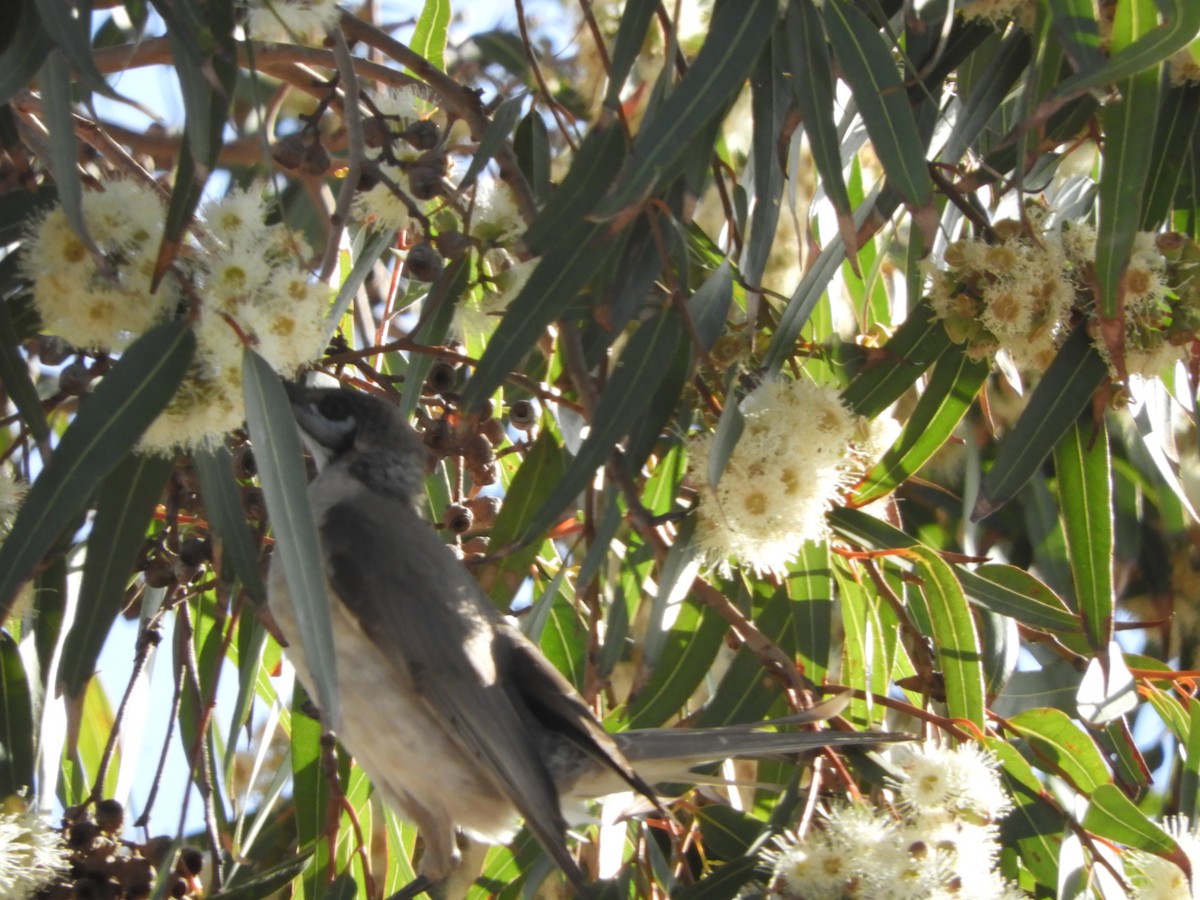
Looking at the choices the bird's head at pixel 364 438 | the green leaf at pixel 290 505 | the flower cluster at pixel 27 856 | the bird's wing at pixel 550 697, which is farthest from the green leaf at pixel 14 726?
the green leaf at pixel 290 505

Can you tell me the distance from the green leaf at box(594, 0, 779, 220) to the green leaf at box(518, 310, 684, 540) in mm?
298

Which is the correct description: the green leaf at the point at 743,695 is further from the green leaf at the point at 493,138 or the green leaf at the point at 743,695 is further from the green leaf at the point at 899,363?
the green leaf at the point at 493,138

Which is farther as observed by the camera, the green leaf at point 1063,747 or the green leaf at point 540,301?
the green leaf at point 1063,747

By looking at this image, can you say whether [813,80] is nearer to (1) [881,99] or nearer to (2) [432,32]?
(1) [881,99]

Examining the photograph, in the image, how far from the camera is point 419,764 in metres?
2.85

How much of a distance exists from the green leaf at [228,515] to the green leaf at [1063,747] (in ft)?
4.59

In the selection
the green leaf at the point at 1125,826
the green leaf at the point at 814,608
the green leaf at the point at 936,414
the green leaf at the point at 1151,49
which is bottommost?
the green leaf at the point at 1125,826

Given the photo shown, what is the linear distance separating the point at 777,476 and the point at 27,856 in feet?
4.23

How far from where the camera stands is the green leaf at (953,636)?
2.58 m

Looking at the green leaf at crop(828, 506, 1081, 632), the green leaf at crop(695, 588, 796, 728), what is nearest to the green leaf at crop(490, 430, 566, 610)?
the green leaf at crop(695, 588, 796, 728)

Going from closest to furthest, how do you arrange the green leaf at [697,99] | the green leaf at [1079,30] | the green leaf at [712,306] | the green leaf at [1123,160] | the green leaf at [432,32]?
the green leaf at [697,99] < the green leaf at [1079,30] < the green leaf at [1123,160] < the green leaf at [712,306] < the green leaf at [432,32]

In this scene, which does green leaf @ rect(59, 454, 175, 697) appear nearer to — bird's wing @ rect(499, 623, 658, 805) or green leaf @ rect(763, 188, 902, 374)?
bird's wing @ rect(499, 623, 658, 805)

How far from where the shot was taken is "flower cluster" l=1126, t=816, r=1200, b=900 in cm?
237

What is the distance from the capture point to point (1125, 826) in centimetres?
247
